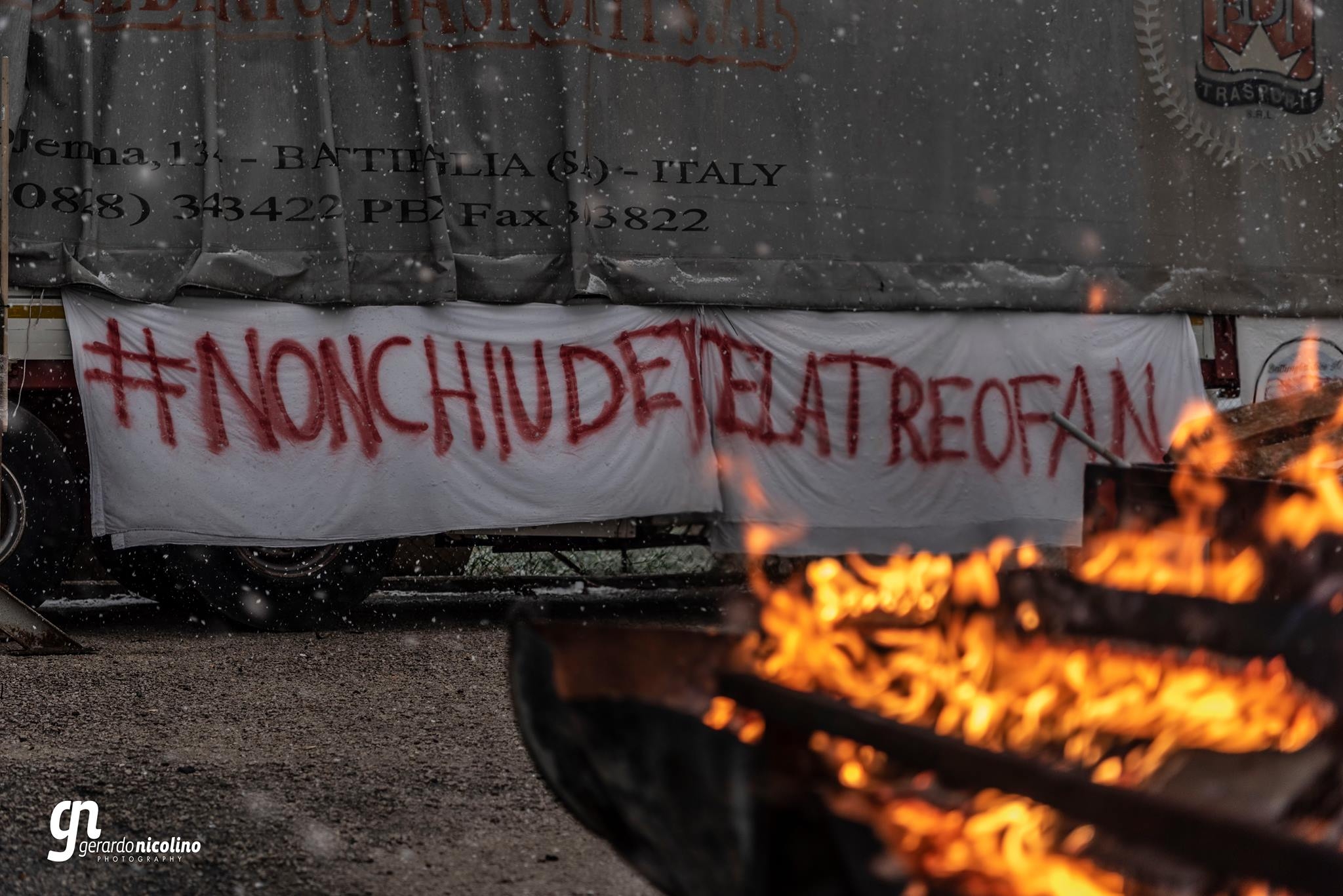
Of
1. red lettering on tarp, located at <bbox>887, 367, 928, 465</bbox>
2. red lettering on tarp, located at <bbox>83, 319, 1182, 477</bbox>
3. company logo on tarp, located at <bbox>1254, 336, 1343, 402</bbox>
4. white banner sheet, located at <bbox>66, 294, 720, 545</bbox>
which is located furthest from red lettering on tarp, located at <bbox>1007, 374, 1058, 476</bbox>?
Result: white banner sheet, located at <bbox>66, 294, 720, 545</bbox>

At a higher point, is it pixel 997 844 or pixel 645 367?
pixel 997 844

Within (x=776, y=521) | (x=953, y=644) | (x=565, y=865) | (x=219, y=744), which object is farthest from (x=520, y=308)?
(x=953, y=644)

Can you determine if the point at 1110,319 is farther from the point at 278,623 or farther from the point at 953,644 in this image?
the point at 953,644

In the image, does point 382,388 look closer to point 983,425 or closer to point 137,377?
point 137,377

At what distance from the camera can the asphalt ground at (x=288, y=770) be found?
302cm

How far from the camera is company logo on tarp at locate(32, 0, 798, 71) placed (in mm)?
6656

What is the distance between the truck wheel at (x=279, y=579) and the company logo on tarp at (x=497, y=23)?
2612 mm

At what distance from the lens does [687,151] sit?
7.34m

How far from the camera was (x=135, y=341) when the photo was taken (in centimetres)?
653

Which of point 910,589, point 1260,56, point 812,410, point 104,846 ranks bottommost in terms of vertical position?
point 812,410

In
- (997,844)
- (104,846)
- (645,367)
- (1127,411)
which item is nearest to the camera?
(997,844)

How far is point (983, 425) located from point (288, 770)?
16.5 ft

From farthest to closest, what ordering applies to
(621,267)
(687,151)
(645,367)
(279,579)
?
(687,151) → (645,367) → (621,267) → (279,579)

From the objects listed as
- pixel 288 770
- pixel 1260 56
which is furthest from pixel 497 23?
pixel 1260 56
